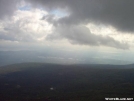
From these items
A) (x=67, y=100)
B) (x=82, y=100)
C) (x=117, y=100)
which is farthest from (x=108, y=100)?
(x=67, y=100)

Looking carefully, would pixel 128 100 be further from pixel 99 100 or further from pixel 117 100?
pixel 99 100

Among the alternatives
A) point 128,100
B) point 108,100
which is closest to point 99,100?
point 108,100

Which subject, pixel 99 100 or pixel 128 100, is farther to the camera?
pixel 99 100

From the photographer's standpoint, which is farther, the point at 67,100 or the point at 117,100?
the point at 67,100

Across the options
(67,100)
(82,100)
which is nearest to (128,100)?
(82,100)

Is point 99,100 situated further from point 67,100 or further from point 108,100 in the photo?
point 67,100

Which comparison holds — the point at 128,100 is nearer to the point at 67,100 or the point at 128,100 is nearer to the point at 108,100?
the point at 108,100

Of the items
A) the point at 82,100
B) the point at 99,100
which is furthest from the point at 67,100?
the point at 99,100

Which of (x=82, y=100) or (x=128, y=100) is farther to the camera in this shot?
(x=82, y=100)
